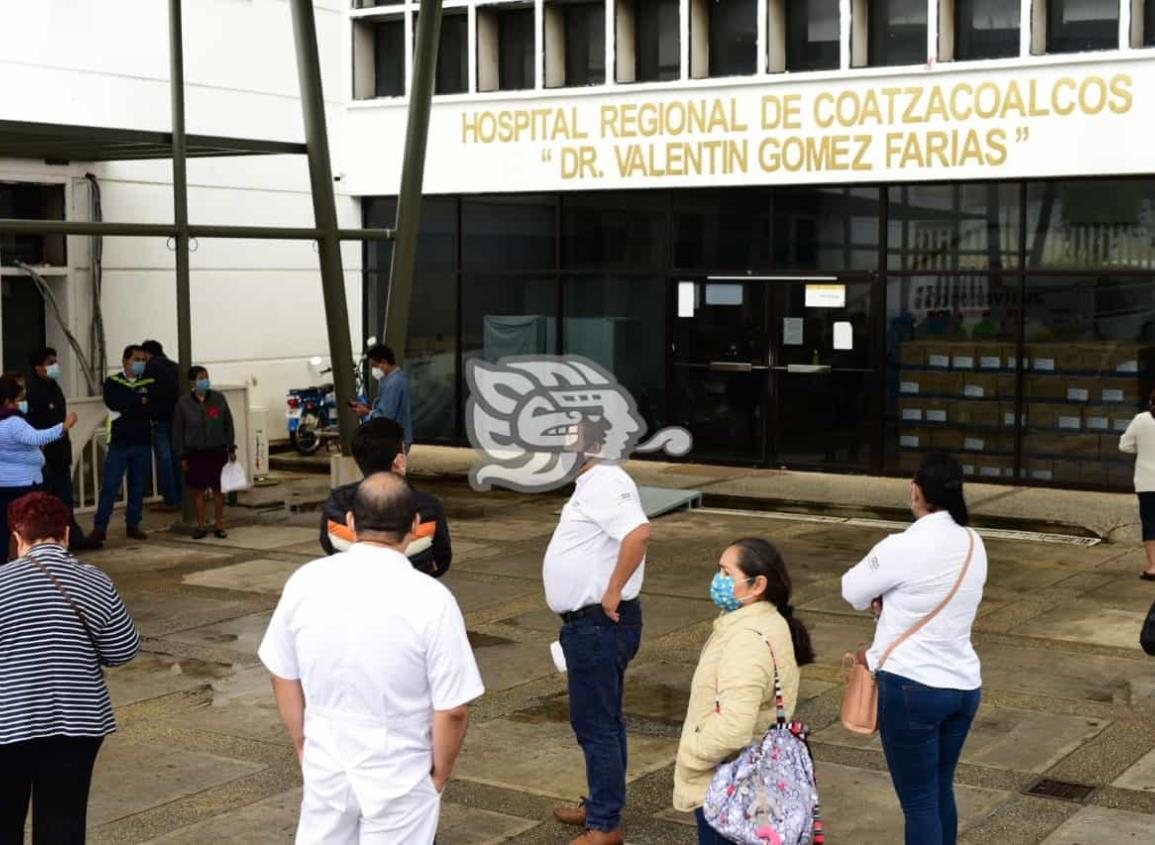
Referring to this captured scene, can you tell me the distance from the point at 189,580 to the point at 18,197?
7.24 meters

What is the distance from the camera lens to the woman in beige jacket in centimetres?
554

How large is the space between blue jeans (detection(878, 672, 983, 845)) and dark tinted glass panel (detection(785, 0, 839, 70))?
1504cm

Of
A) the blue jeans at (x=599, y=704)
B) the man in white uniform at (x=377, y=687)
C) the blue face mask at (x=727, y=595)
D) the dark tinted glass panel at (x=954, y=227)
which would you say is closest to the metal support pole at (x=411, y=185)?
the dark tinted glass panel at (x=954, y=227)

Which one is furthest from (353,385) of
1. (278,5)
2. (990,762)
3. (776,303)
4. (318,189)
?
(990,762)

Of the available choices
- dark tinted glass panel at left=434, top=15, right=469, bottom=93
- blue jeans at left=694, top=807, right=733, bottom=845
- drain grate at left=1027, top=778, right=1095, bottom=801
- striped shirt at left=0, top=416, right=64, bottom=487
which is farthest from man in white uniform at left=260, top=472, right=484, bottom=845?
dark tinted glass panel at left=434, top=15, right=469, bottom=93

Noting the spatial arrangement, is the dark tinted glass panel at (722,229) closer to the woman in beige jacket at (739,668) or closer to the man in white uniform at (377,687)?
the woman in beige jacket at (739,668)

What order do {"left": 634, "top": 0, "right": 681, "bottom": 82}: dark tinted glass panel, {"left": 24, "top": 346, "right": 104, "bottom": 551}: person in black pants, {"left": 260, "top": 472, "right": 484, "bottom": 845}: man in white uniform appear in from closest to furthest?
{"left": 260, "top": 472, "right": 484, "bottom": 845}: man in white uniform, {"left": 24, "top": 346, "right": 104, "bottom": 551}: person in black pants, {"left": 634, "top": 0, "right": 681, "bottom": 82}: dark tinted glass panel

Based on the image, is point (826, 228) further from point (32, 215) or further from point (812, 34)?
point (32, 215)

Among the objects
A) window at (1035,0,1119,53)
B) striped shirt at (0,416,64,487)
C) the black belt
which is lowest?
the black belt

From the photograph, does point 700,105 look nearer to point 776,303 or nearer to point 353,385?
point 776,303

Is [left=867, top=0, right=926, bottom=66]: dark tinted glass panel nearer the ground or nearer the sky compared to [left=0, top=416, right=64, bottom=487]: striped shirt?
nearer the sky

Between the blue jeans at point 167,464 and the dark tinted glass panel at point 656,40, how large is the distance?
7.79 metres

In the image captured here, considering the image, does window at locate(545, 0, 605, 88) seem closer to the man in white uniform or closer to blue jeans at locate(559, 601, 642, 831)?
blue jeans at locate(559, 601, 642, 831)

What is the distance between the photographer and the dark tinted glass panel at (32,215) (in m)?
19.4
